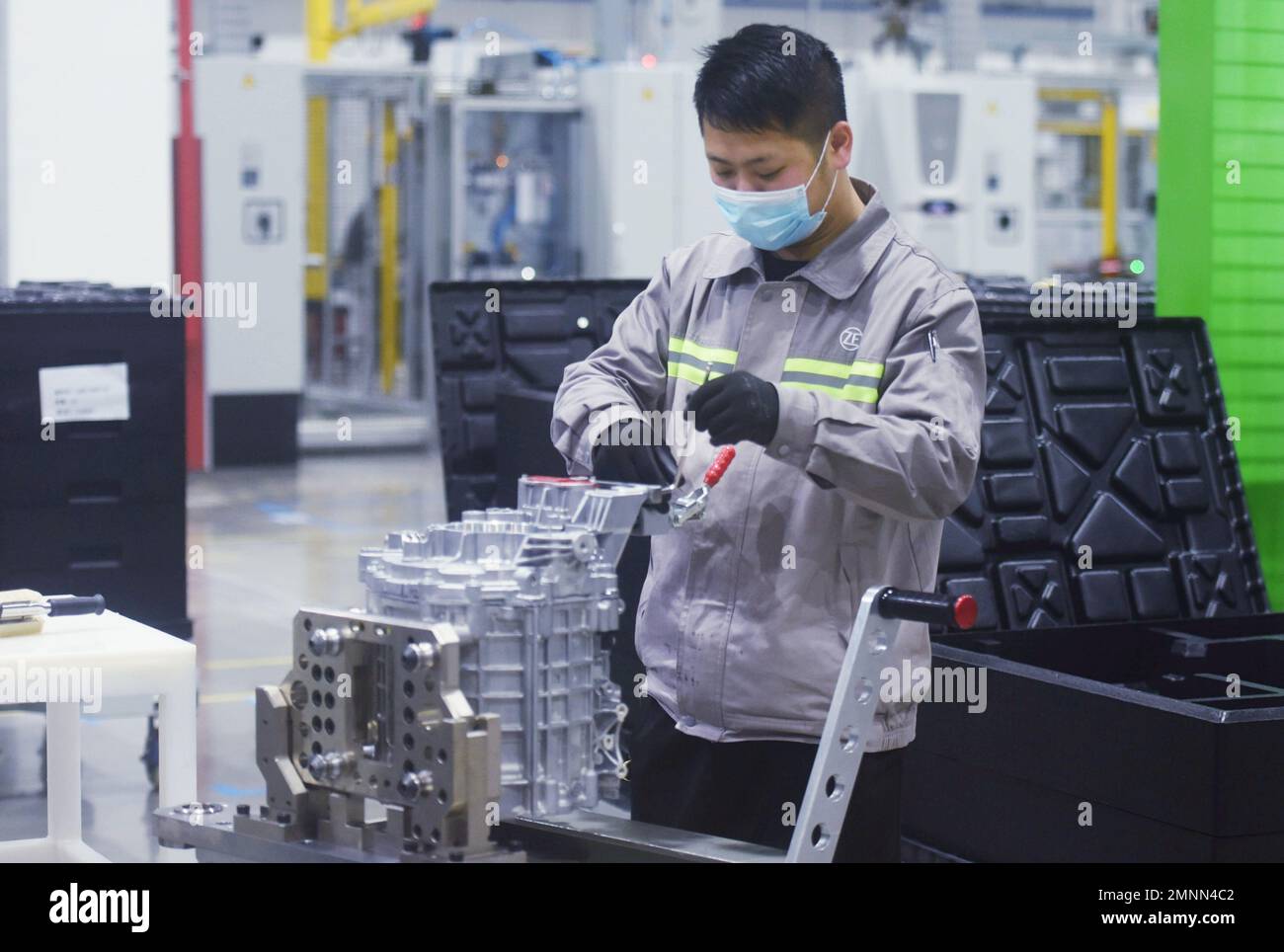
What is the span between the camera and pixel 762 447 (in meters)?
2.00

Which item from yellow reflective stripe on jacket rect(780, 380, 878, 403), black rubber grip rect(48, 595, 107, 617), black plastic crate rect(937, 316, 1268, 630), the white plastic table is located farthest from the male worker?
black plastic crate rect(937, 316, 1268, 630)

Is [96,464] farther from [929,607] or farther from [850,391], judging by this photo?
[929,607]

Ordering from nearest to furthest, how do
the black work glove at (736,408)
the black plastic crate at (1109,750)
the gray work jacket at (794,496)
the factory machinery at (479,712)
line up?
the factory machinery at (479,712) < the black work glove at (736,408) < the gray work jacket at (794,496) < the black plastic crate at (1109,750)

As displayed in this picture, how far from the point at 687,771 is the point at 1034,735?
1.05 meters

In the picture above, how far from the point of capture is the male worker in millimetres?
2061

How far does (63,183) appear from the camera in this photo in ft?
23.1

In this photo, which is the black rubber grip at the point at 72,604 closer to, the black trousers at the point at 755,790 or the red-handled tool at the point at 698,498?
the black trousers at the point at 755,790

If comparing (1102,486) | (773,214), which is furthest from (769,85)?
(1102,486)

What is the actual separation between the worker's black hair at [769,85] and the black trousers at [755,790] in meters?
0.72

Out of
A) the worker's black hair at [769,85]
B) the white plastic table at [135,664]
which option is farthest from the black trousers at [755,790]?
the white plastic table at [135,664]

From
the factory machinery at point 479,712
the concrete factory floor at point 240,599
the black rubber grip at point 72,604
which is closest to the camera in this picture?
the factory machinery at point 479,712

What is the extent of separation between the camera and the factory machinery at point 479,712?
1.74 metres

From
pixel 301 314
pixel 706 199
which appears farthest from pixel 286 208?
pixel 706 199

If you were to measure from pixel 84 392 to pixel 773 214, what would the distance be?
2981mm
